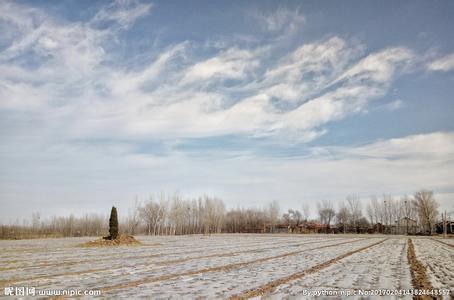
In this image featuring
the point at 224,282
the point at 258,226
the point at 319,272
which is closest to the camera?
the point at 224,282

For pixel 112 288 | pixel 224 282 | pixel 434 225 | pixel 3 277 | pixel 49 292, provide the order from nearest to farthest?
1. pixel 49 292
2. pixel 112 288
3. pixel 224 282
4. pixel 3 277
5. pixel 434 225

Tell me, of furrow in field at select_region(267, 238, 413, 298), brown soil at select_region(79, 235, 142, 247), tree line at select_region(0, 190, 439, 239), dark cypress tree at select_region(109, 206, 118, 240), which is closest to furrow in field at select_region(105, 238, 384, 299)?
furrow in field at select_region(267, 238, 413, 298)

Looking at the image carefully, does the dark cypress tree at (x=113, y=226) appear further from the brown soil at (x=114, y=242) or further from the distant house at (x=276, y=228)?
the distant house at (x=276, y=228)

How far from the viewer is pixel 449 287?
765cm

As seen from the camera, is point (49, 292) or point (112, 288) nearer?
point (49, 292)

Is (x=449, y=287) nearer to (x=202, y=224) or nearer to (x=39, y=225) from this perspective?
(x=202, y=224)

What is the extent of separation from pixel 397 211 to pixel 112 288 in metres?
101

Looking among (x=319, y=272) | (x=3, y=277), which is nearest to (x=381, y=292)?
(x=319, y=272)

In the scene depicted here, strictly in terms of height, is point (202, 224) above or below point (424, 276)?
below

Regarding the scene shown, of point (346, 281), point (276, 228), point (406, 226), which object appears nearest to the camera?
point (346, 281)

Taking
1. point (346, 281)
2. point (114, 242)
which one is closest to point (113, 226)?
point (114, 242)

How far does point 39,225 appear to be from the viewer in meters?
92.0

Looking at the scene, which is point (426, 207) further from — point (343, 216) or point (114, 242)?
point (114, 242)

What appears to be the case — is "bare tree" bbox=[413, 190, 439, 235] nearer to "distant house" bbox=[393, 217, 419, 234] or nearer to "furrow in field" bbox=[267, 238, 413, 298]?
"distant house" bbox=[393, 217, 419, 234]
